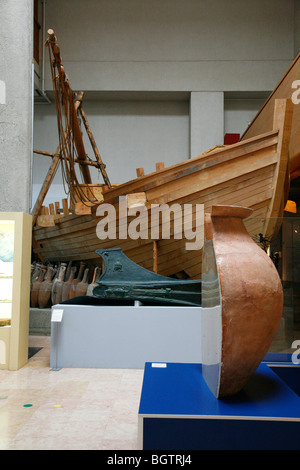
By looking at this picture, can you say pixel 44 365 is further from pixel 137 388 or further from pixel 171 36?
pixel 171 36

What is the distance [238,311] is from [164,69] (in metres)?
7.22

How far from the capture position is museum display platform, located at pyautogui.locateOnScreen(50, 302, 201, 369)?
333 cm

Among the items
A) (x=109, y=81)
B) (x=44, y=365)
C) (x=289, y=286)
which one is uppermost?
(x=109, y=81)

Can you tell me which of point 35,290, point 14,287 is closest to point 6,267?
point 14,287

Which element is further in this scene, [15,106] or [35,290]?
[35,290]

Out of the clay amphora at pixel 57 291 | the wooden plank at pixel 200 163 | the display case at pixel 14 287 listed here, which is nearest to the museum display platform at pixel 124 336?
the display case at pixel 14 287

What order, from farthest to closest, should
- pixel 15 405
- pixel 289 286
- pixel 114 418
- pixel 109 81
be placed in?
1. pixel 109 81
2. pixel 289 286
3. pixel 15 405
4. pixel 114 418

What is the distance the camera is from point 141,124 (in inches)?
317

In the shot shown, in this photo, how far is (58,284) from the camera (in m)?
5.00

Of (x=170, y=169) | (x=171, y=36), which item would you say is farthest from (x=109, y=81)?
(x=170, y=169)

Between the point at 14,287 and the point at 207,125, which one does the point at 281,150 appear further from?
the point at 207,125

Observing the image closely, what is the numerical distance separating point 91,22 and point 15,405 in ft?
25.7

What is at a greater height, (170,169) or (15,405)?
(170,169)

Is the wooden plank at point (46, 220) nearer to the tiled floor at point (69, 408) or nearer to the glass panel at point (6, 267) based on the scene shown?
the glass panel at point (6, 267)
